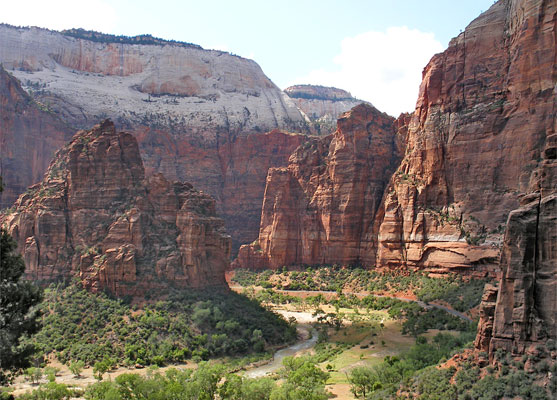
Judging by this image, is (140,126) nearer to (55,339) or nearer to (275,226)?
(275,226)

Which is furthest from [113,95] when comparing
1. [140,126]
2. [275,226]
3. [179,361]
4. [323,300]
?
[179,361]

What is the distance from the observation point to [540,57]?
7369 centimetres

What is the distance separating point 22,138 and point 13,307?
99.4 meters

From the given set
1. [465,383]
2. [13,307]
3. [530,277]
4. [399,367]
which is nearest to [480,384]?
[465,383]

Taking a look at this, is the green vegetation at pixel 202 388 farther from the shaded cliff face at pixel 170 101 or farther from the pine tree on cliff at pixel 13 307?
the shaded cliff face at pixel 170 101

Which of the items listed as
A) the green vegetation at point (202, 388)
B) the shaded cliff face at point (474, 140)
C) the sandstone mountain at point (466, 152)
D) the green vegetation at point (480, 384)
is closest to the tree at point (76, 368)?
the green vegetation at point (202, 388)

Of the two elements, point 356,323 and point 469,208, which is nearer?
point 356,323

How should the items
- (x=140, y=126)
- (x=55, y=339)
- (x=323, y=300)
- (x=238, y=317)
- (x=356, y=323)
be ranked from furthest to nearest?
1. (x=140, y=126)
2. (x=323, y=300)
3. (x=356, y=323)
4. (x=238, y=317)
5. (x=55, y=339)

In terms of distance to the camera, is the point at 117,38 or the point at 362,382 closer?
the point at 362,382

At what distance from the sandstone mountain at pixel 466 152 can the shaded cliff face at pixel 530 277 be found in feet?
135

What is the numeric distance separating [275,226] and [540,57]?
193ft

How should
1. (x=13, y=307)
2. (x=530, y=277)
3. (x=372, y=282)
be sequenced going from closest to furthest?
(x=13, y=307) < (x=530, y=277) < (x=372, y=282)

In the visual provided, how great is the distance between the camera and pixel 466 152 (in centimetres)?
8188

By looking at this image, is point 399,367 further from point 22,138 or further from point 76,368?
point 22,138
